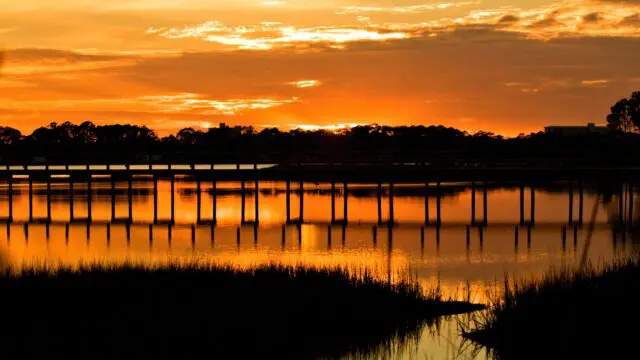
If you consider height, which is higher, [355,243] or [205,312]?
[205,312]

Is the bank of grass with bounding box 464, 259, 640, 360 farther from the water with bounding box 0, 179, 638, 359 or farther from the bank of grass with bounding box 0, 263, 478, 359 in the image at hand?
the bank of grass with bounding box 0, 263, 478, 359

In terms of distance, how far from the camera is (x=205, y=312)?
1655 centimetres

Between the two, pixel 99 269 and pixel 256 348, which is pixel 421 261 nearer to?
pixel 99 269

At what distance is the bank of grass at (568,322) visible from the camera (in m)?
13.9

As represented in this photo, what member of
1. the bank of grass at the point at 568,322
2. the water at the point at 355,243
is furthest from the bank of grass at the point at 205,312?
the bank of grass at the point at 568,322

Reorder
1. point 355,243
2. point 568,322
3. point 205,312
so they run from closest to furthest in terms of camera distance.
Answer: point 568,322 → point 205,312 → point 355,243

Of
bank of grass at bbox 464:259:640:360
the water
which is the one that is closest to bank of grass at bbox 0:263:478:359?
the water

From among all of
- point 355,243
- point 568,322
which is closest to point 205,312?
point 568,322

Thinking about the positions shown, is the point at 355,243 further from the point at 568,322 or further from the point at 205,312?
the point at 568,322

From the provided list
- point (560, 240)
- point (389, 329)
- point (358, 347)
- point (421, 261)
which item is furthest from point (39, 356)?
point (560, 240)

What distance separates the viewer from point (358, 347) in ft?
53.7

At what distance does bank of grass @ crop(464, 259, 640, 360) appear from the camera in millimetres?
13902

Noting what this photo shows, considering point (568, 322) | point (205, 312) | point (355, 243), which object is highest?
point (568, 322)

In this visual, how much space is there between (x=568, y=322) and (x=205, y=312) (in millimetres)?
6195
